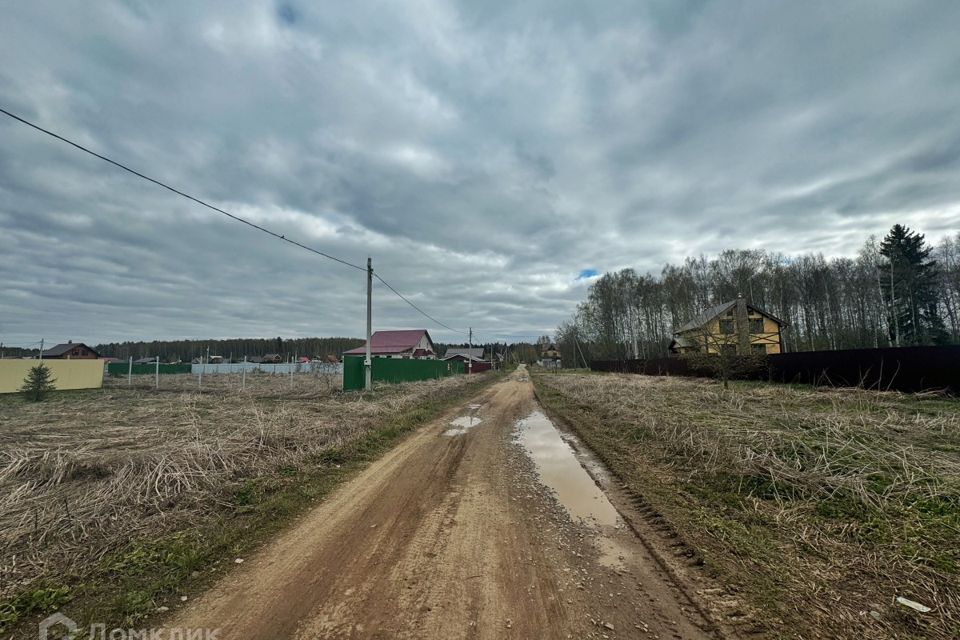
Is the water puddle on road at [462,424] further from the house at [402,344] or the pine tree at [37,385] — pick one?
the house at [402,344]

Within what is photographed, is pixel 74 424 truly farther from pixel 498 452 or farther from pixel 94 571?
pixel 498 452

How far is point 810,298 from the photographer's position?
141 feet

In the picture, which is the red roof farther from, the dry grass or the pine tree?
the dry grass

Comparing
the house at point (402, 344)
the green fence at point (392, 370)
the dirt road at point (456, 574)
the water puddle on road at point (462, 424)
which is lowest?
the water puddle on road at point (462, 424)

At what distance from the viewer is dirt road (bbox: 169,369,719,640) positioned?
2.76m

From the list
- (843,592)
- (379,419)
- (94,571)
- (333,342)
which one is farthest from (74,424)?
(333,342)

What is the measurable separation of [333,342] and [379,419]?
10239 centimetres

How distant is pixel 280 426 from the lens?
8.85 m

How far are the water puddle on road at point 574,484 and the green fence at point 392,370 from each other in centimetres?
1135

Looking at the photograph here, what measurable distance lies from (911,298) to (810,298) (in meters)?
9.09

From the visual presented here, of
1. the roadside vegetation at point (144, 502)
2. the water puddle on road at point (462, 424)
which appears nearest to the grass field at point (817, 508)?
the water puddle on road at point (462, 424)

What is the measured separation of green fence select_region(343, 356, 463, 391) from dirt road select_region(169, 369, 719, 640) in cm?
1422

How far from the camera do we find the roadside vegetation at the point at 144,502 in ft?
10.5

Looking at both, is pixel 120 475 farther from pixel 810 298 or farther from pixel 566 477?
pixel 810 298
